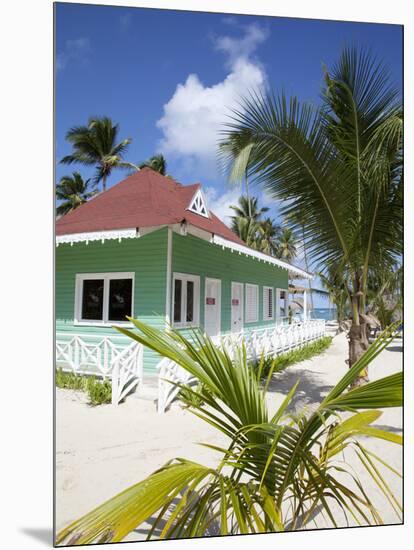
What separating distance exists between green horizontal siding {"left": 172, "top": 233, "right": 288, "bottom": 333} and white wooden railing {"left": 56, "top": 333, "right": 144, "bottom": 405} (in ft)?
2.48

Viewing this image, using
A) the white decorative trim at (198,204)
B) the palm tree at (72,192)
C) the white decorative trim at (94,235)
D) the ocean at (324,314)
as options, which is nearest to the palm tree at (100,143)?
the palm tree at (72,192)

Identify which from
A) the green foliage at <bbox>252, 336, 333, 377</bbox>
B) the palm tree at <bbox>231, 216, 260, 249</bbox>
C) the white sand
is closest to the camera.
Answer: the white sand

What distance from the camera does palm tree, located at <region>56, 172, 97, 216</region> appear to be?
2768mm

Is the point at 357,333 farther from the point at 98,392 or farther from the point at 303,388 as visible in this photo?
the point at 98,392

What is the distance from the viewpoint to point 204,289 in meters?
4.14

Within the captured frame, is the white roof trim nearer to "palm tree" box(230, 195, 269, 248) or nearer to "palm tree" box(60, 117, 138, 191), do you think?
"palm tree" box(230, 195, 269, 248)

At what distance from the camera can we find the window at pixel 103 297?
381cm

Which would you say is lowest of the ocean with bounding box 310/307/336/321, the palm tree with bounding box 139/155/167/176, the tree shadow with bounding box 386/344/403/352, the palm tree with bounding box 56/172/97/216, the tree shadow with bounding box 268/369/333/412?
the tree shadow with bounding box 268/369/333/412

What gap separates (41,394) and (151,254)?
220 centimetres

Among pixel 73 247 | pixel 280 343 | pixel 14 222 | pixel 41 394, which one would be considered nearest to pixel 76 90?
pixel 14 222

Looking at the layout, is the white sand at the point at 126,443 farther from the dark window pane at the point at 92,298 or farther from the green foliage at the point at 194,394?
the dark window pane at the point at 92,298

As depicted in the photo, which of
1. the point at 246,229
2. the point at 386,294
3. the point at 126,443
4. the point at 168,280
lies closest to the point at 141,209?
the point at 168,280

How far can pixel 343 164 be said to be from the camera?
3.69 m

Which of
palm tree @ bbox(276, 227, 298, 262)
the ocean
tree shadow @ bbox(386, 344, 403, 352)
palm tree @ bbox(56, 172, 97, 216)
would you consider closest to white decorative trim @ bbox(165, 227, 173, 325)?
palm tree @ bbox(276, 227, 298, 262)
